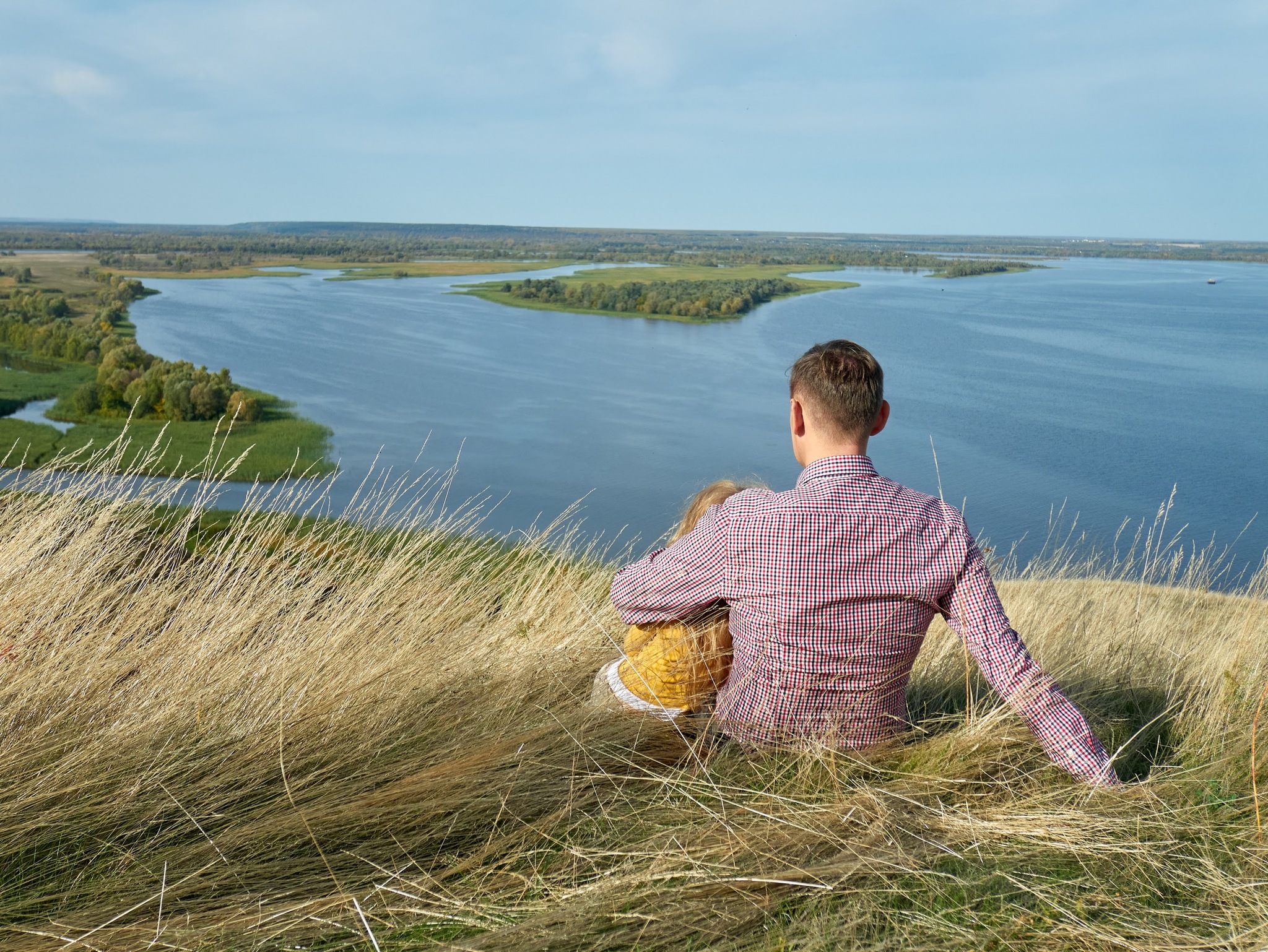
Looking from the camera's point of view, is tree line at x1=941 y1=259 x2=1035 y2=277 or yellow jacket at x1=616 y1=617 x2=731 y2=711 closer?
yellow jacket at x1=616 y1=617 x2=731 y2=711

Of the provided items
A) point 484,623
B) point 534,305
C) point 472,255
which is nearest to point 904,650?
point 484,623

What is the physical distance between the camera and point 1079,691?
2.54m

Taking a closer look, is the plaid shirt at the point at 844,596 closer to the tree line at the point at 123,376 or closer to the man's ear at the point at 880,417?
the man's ear at the point at 880,417

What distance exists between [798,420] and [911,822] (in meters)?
0.77

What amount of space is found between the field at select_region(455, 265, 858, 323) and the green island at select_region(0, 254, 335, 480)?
28010mm

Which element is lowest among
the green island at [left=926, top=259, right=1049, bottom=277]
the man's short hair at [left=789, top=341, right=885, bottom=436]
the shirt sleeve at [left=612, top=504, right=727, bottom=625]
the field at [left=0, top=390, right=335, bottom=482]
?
the field at [left=0, top=390, right=335, bottom=482]

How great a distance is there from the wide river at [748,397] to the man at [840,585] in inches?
235

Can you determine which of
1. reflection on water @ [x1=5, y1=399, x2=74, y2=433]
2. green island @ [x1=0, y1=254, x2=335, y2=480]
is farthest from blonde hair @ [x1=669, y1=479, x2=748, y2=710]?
reflection on water @ [x1=5, y1=399, x2=74, y2=433]

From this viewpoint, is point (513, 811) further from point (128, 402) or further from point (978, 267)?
point (978, 267)

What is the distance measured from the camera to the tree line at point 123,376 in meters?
27.9

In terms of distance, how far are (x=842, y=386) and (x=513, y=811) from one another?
1.00m

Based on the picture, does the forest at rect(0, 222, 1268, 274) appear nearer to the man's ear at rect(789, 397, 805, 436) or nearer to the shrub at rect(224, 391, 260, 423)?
the shrub at rect(224, 391, 260, 423)

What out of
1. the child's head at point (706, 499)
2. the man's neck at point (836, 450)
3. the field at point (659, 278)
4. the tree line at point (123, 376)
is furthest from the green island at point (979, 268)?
the man's neck at point (836, 450)

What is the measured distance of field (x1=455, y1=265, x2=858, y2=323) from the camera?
62344mm
